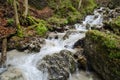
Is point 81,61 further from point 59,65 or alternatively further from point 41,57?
point 41,57

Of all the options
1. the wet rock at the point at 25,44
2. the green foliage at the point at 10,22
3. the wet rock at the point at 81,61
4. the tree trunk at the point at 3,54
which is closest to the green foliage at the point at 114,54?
the wet rock at the point at 81,61

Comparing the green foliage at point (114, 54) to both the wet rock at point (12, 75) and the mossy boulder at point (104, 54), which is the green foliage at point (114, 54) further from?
the wet rock at point (12, 75)

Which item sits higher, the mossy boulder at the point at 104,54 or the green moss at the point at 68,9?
the mossy boulder at the point at 104,54

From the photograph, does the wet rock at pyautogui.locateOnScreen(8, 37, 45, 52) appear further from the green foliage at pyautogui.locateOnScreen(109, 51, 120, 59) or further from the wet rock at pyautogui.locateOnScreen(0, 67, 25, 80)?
the green foliage at pyautogui.locateOnScreen(109, 51, 120, 59)

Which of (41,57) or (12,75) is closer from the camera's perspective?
(12,75)

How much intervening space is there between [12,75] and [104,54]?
4.08m

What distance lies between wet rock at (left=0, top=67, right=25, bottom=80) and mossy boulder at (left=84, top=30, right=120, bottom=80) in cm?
346

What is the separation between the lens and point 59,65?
9320mm

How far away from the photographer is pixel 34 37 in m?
13.5

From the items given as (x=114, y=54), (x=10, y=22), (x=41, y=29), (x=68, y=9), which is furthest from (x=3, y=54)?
(x=68, y=9)

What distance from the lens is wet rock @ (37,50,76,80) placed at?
8917 millimetres

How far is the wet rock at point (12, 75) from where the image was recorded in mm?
8578

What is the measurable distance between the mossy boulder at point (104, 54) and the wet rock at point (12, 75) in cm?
346

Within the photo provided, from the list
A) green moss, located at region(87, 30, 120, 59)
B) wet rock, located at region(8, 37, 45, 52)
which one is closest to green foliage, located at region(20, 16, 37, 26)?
wet rock, located at region(8, 37, 45, 52)
